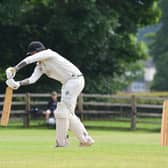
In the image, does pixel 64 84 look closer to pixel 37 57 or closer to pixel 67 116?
pixel 67 116

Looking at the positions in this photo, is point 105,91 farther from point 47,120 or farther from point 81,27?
point 47,120

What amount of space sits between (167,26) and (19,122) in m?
36.8

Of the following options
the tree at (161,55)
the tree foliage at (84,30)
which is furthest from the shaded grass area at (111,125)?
the tree at (161,55)

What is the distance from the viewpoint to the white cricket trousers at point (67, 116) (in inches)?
554

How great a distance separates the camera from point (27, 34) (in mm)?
34375

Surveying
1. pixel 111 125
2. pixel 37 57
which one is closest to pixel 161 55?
pixel 111 125

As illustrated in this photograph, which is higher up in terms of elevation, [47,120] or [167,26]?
[167,26]

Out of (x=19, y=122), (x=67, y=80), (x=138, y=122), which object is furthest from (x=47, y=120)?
(x=67, y=80)

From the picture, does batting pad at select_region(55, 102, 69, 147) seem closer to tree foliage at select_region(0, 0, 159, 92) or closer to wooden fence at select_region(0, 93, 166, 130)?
wooden fence at select_region(0, 93, 166, 130)

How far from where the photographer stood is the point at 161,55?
6819 cm

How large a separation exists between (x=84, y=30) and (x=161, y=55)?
120 ft

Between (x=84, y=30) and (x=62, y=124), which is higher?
(x=84, y=30)

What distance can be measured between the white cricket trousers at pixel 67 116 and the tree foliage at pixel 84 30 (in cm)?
1733

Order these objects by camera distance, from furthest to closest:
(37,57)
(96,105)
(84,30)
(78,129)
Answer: (96,105), (84,30), (78,129), (37,57)
